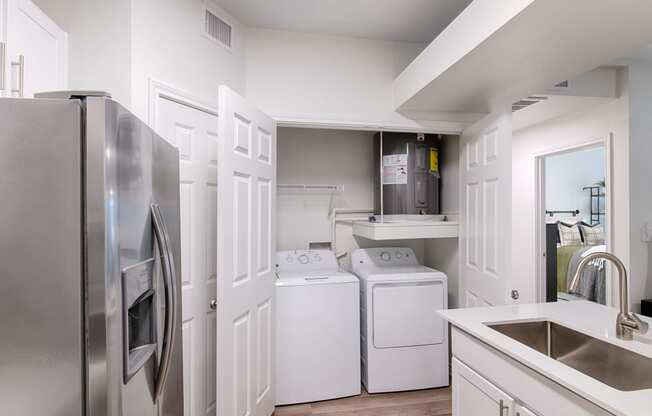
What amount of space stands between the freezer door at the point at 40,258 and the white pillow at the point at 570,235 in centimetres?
621

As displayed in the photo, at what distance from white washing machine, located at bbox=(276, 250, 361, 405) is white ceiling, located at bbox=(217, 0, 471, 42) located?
1838 millimetres

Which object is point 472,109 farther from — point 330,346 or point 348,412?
point 348,412

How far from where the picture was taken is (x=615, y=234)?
281 cm

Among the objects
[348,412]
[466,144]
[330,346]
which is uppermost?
[466,144]

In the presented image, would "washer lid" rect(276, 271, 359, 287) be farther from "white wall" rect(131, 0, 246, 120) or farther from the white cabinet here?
the white cabinet

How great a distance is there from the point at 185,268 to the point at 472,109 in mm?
2295

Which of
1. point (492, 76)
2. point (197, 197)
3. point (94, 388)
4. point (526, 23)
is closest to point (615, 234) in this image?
point (492, 76)

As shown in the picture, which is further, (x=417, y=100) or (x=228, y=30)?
(x=417, y=100)

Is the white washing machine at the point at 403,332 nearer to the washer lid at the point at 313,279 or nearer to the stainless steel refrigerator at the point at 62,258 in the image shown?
the washer lid at the point at 313,279

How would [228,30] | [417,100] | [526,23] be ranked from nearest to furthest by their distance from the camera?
[526,23]
[228,30]
[417,100]

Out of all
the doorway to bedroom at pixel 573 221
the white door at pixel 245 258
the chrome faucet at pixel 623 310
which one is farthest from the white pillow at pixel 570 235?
the white door at pixel 245 258

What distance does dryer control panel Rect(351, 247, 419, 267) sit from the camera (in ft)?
10.2

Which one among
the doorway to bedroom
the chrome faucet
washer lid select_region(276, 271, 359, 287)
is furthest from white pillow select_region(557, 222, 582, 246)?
the chrome faucet

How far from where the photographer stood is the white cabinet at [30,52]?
1.15 metres
